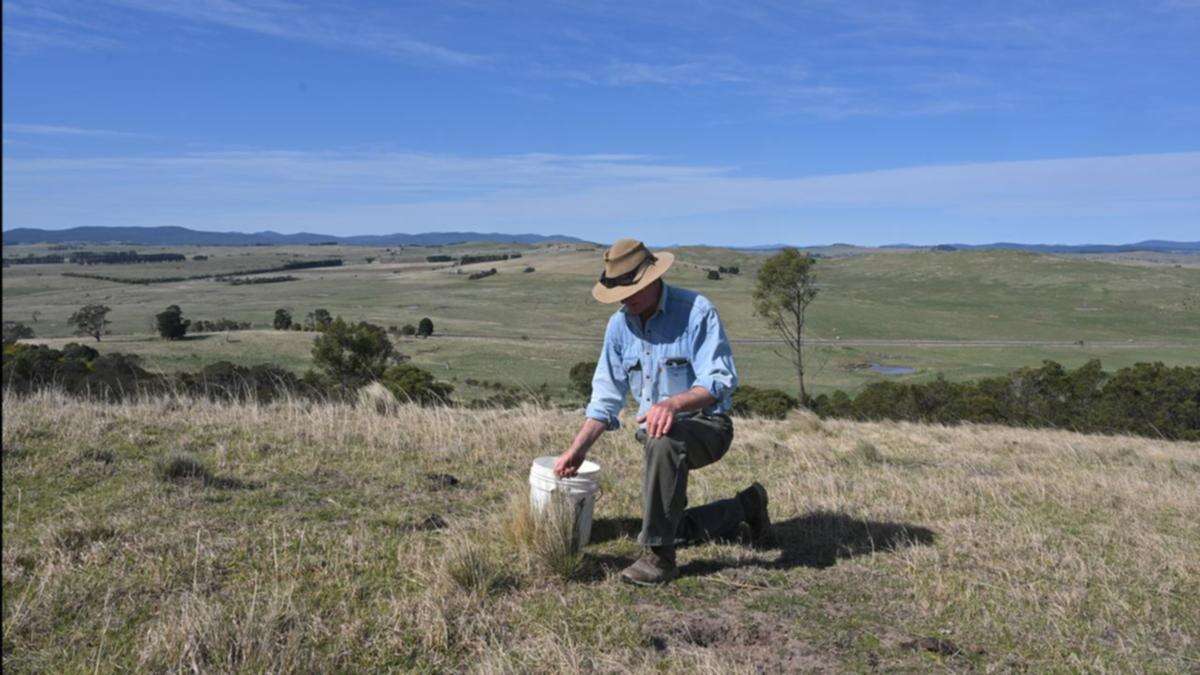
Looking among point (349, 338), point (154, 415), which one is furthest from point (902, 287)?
point (154, 415)

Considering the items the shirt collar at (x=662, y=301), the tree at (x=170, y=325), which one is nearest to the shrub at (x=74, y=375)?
the shirt collar at (x=662, y=301)

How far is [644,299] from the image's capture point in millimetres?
4621

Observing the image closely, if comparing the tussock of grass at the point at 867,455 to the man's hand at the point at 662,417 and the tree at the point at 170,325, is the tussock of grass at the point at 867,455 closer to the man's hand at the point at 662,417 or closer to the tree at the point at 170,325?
the man's hand at the point at 662,417

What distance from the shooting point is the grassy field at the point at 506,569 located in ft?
11.7

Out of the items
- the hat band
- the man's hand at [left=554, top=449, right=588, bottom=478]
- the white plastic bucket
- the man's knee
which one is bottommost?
the white plastic bucket

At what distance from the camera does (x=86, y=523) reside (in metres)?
4.72

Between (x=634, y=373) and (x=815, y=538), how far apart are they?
164cm

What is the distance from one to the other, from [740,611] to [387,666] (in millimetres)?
1669

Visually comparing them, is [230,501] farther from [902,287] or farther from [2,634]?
[902,287]

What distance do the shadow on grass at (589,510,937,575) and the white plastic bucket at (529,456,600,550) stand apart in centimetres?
19

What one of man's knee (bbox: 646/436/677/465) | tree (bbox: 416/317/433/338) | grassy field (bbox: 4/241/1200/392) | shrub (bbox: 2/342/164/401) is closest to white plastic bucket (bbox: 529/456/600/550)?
man's knee (bbox: 646/436/677/465)

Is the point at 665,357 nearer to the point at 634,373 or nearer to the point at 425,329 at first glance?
the point at 634,373

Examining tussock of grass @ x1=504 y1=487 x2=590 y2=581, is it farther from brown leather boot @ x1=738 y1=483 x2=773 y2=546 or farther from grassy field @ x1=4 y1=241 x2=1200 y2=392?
grassy field @ x1=4 y1=241 x2=1200 y2=392

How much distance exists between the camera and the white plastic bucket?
4680 mm
